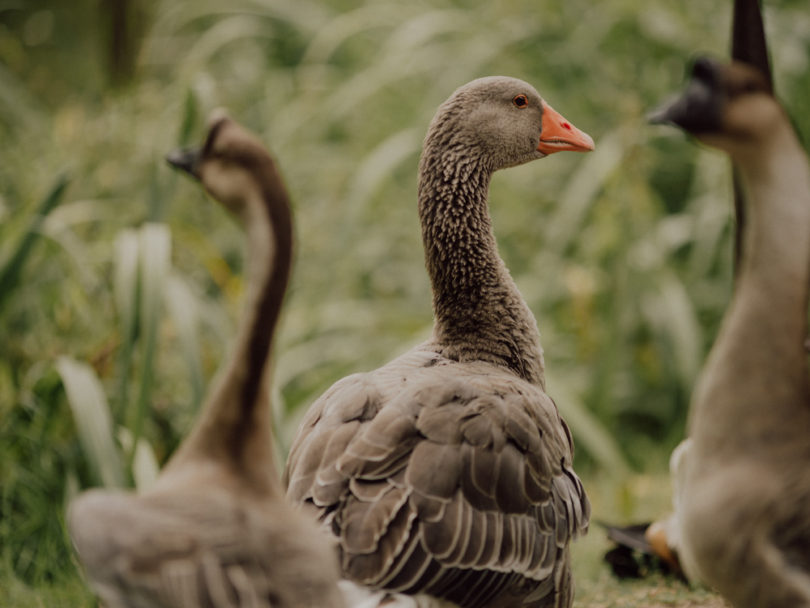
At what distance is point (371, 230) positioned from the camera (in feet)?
22.0

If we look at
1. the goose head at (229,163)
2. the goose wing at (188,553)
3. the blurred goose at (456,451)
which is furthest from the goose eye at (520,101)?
the goose wing at (188,553)

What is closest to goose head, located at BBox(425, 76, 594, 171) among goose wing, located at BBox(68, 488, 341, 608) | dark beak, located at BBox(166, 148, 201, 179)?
dark beak, located at BBox(166, 148, 201, 179)

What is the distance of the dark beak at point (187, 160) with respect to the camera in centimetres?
246

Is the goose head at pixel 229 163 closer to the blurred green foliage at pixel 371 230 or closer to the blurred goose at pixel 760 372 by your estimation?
the blurred goose at pixel 760 372

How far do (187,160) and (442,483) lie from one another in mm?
1086

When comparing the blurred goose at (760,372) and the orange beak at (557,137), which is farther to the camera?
the orange beak at (557,137)

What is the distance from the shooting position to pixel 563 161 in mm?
6965

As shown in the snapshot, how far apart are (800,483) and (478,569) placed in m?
0.93

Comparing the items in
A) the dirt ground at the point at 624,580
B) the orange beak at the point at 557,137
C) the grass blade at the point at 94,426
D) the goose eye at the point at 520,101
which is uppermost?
the goose eye at the point at 520,101

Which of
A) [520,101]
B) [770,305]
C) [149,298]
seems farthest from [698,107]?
[149,298]

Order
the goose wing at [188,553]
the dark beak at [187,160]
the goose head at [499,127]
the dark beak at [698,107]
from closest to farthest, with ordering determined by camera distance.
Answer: the goose wing at [188,553]
the dark beak at [698,107]
the dark beak at [187,160]
the goose head at [499,127]

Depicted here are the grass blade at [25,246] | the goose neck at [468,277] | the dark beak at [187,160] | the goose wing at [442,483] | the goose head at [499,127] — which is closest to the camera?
the dark beak at [187,160]

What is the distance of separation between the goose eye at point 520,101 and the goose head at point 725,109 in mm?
1510

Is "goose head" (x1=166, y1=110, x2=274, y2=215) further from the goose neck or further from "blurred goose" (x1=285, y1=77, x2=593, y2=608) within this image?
the goose neck
